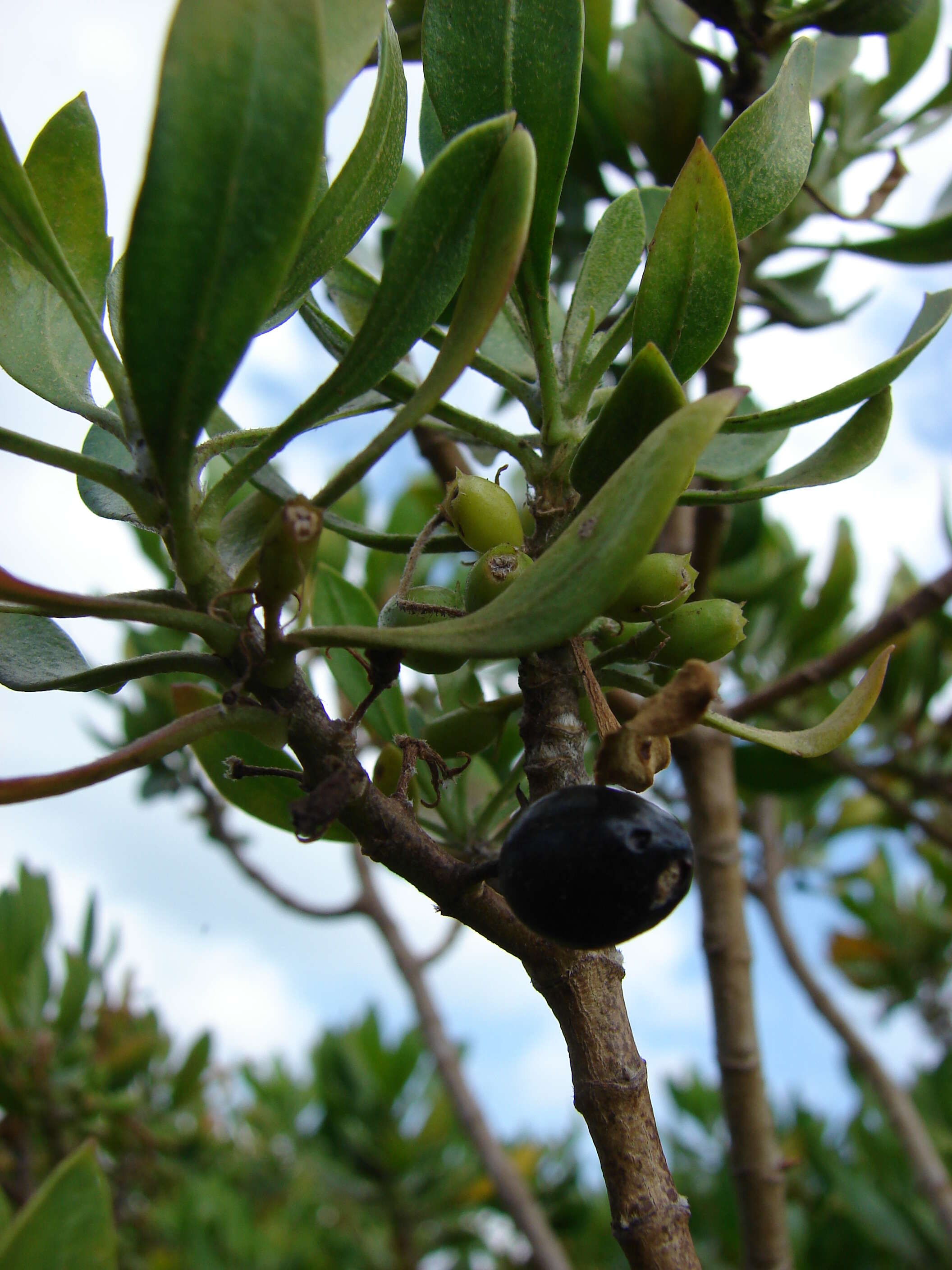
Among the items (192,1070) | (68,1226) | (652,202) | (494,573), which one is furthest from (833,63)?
(192,1070)

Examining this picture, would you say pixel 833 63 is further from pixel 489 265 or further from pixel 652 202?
pixel 489 265

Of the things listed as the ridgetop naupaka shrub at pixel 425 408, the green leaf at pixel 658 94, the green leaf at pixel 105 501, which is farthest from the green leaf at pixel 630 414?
the green leaf at pixel 658 94

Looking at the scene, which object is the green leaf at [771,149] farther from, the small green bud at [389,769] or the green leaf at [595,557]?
the small green bud at [389,769]

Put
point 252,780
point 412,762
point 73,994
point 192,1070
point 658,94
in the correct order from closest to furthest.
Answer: point 412,762
point 252,780
point 658,94
point 73,994
point 192,1070

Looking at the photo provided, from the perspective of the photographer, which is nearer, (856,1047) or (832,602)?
(832,602)

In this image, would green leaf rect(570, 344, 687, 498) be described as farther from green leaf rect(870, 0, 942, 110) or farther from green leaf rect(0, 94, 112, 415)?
green leaf rect(870, 0, 942, 110)

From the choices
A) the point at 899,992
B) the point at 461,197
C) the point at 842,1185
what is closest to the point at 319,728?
the point at 461,197
